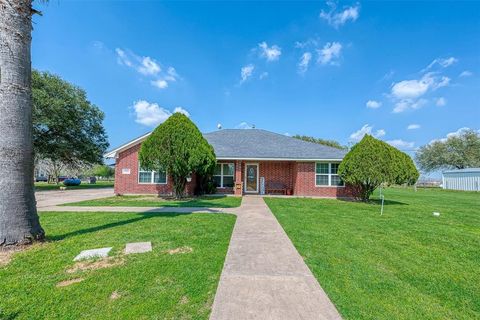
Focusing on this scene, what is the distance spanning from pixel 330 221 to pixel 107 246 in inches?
253

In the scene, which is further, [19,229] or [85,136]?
[85,136]

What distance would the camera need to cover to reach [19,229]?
4.54 metres

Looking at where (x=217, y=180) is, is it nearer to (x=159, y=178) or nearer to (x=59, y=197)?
(x=159, y=178)

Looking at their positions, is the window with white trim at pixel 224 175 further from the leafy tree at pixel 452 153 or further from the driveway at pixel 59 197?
the leafy tree at pixel 452 153

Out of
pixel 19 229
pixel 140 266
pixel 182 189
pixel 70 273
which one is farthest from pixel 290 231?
pixel 182 189

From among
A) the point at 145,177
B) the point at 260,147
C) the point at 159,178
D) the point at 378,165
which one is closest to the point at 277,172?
the point at 260,147

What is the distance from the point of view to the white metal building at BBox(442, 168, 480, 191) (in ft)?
99.9

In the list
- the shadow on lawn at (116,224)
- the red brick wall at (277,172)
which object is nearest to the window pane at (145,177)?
the shadow on lawn at (116,224)

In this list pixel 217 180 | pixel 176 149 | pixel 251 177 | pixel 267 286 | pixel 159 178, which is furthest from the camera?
pixel 251 177

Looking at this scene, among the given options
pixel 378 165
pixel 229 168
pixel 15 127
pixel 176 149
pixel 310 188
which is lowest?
pixel 310 188

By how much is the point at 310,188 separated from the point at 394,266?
1150 cm

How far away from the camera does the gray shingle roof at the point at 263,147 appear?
15.1 metres

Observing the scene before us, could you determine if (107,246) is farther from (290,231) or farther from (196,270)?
(290,231)

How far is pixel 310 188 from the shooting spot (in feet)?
50.6
